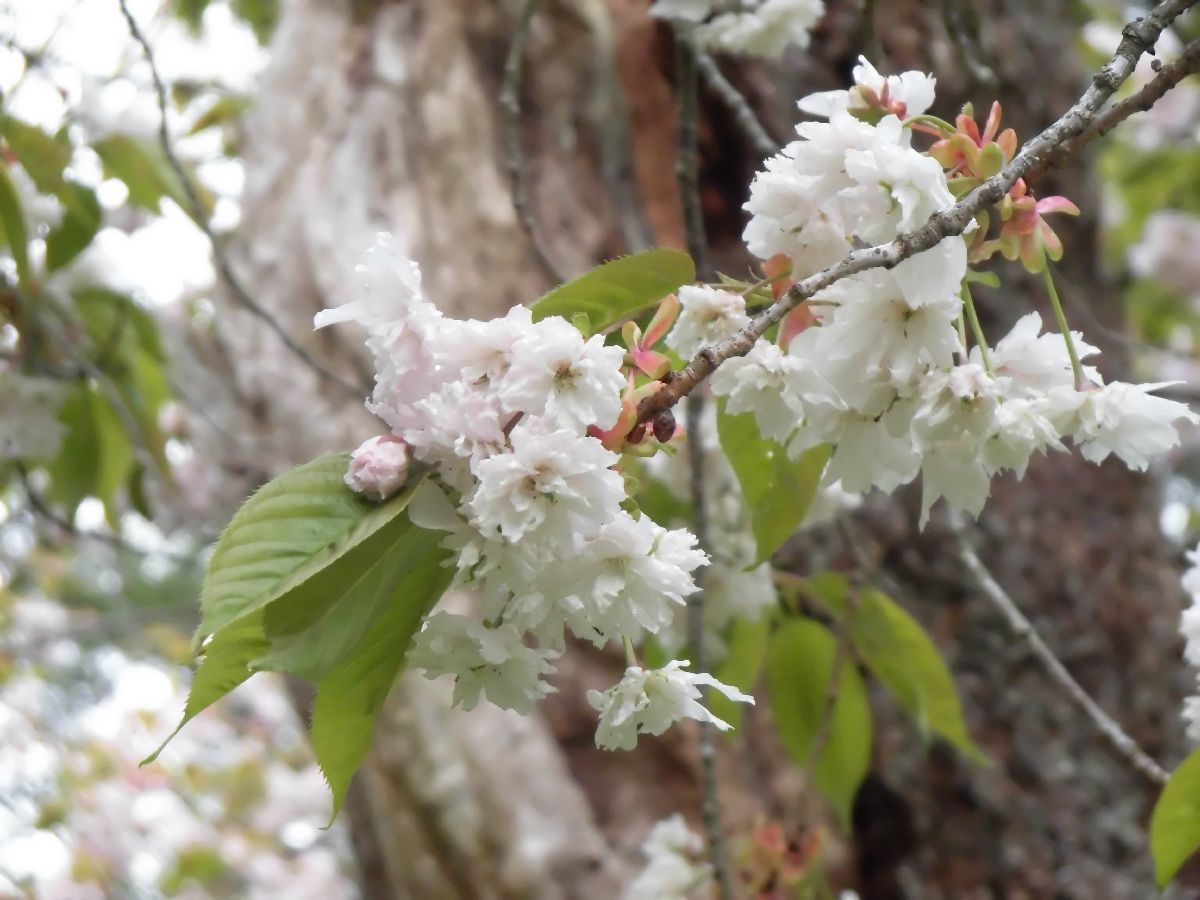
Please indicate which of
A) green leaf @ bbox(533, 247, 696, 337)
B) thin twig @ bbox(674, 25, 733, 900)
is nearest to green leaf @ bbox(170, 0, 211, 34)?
thin twig @ bbox(674, 25, 733, 900)

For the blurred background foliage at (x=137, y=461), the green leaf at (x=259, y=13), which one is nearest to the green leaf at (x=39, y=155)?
the blurred background foliage at (x=137, y=461)

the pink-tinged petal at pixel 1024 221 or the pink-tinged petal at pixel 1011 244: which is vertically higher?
the pink-tinged petal at pixel 1024 221

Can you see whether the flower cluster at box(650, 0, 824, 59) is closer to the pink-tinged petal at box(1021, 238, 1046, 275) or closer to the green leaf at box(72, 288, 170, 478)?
the pink-tinged petal at box(1021, 238, 1046, 275)

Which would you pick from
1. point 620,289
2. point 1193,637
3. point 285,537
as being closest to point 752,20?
point 620,289

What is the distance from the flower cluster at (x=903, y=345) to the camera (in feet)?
1.67

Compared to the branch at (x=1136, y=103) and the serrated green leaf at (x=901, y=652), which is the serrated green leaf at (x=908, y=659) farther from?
the branch at (x=1136, y=103)

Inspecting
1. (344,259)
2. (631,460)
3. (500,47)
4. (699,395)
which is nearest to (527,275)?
(344,259)

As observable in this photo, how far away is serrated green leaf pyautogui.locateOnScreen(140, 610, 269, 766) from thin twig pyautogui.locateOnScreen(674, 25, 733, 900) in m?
0.39

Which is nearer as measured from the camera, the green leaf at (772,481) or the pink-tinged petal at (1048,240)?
the pink-tinged petal at (1048,240)

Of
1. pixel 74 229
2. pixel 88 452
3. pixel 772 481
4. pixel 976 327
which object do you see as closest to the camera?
pixel 976 327

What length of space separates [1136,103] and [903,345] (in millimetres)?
153

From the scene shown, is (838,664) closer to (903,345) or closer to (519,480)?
(903,345)

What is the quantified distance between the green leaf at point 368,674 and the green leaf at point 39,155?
33.4 inches

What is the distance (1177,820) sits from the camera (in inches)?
26.8
